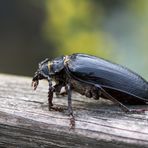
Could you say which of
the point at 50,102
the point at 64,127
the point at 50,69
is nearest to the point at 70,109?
the point at 50,102

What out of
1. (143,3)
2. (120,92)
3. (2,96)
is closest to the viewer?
(2,96)

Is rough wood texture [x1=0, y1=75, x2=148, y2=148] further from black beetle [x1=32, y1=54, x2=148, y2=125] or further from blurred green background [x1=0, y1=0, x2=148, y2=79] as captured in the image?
blurred green background [x1=0, y1=0, x2=148, y2=79]

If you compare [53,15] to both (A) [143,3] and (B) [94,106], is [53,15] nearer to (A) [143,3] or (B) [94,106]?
(A) [143,3]

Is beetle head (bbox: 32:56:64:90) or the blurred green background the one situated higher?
beetle head (bbox: 32:56:64:90)

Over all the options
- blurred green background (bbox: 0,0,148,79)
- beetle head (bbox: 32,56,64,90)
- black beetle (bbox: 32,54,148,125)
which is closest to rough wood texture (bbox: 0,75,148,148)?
black beetle (bbox: 32,54,148,125)

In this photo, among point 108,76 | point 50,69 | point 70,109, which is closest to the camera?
point 70,109

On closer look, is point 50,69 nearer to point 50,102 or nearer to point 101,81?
point 101,81

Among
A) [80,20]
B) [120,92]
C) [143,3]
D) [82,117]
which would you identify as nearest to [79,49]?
[80,20]

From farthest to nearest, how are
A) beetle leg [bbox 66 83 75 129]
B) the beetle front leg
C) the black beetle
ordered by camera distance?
the black beetle < the beetle front leg < beetle leg [bbox 66 83 75 129]
